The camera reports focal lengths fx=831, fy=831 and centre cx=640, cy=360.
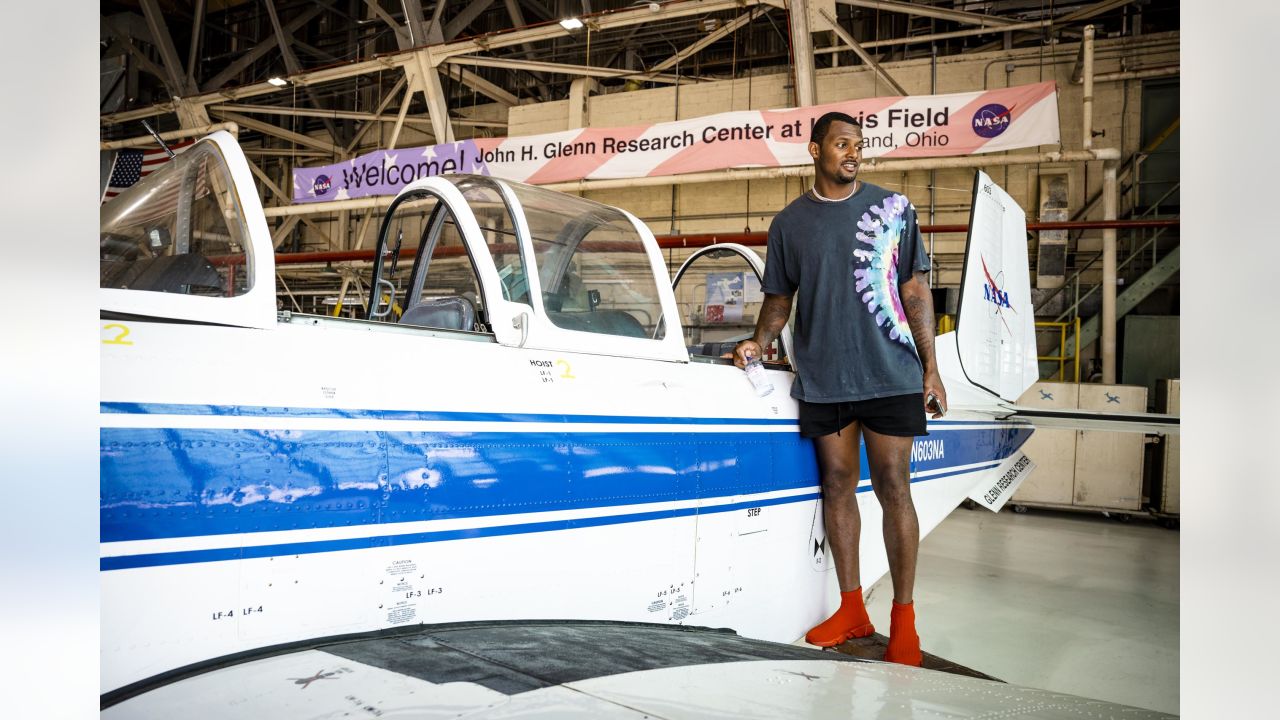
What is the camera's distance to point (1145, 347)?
1000 centimetres

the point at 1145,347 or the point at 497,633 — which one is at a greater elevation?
the point at 1145,347

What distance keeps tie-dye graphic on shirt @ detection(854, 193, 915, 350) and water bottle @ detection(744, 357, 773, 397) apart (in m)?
0.45

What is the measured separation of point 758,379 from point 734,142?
6354 mm

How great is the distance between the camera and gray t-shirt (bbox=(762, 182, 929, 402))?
3.04 metres

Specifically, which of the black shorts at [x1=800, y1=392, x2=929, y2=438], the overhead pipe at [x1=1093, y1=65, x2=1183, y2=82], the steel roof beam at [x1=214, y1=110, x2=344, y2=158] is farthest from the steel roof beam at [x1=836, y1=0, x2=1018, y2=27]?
the steel roof beam at [x1=214, y1=110, x2=344, y2=158]

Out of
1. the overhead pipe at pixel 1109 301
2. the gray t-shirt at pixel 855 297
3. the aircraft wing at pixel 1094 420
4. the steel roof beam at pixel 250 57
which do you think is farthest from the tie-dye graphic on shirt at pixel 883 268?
the steel roof beam at pixel 250 57

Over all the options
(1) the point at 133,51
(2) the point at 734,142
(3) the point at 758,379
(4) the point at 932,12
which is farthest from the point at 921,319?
(1) the point at 133,51

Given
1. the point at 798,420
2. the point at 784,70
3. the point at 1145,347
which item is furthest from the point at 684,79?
the point at 798,420

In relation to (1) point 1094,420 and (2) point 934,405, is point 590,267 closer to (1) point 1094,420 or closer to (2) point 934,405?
(2) point 934,405

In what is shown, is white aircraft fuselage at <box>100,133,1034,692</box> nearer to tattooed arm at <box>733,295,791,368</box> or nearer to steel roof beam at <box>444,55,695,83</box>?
tattooed arm at <box>733,295,791,368</box>

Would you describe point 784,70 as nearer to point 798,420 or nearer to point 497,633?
point 798,420
